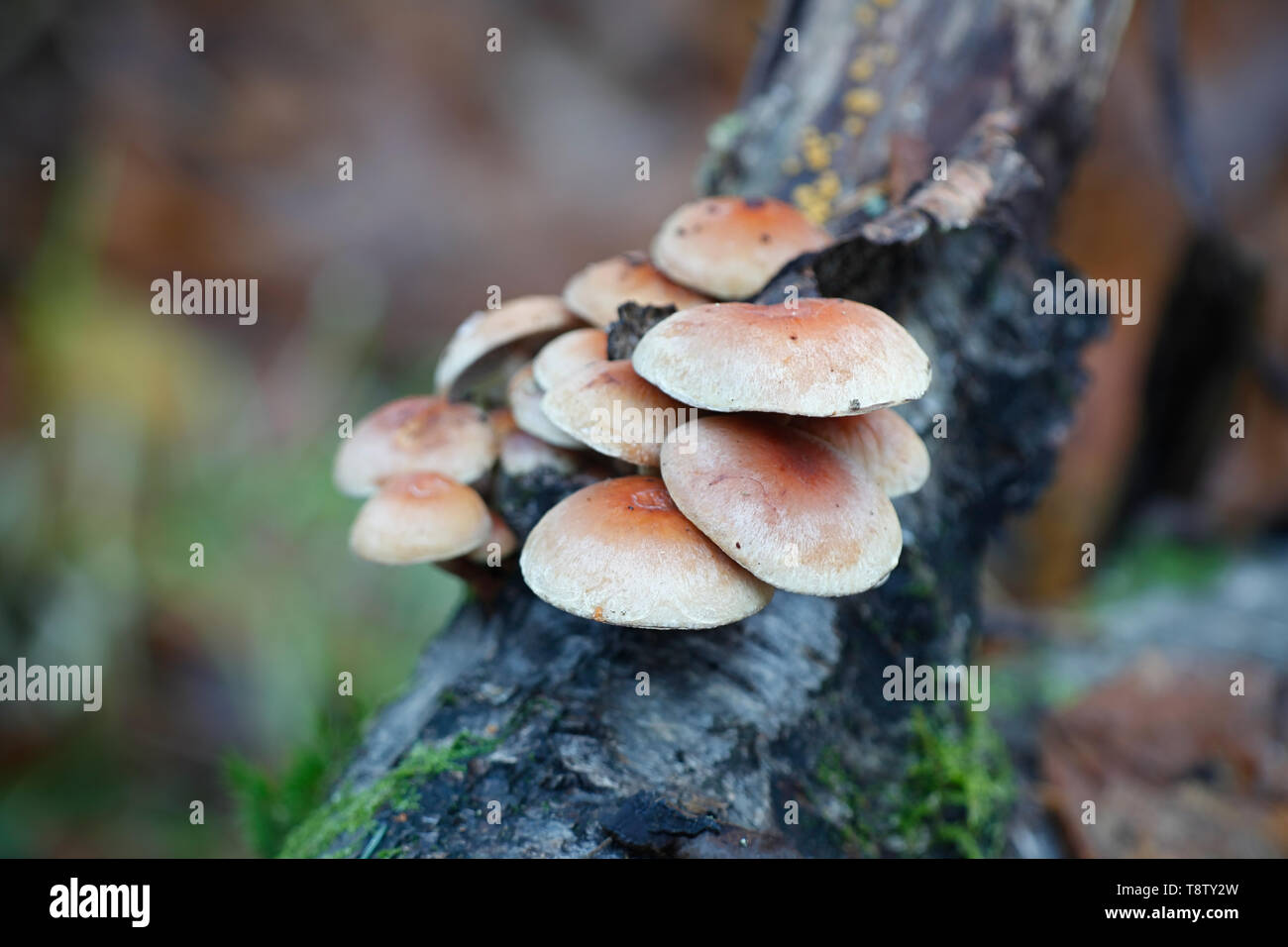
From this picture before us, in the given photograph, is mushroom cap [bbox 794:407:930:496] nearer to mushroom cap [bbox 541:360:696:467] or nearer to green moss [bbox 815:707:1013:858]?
mushroom cap [bbox 541:360:696:467]

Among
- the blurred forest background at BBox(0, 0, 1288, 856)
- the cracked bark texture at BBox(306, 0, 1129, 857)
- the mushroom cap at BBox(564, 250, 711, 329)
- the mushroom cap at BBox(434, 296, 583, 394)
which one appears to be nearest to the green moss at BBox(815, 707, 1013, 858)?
the cracked bark texture at BBox(306, 0, 1129, 857)

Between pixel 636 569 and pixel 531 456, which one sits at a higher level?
pixel 531 456

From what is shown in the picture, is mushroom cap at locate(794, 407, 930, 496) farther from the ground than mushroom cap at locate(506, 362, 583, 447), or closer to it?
closer to it

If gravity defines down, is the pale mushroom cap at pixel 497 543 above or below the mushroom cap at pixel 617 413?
below

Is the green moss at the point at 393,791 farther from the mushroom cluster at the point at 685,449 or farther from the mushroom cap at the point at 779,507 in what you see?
the mushroom cap at the point at 779,507

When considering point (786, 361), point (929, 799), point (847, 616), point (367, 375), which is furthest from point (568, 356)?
point (367, 375)

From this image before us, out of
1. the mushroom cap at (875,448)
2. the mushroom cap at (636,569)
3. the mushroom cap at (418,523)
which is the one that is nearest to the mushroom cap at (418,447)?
the mushroom cap at (418,523)

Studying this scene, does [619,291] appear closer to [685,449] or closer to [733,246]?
[733,246]
